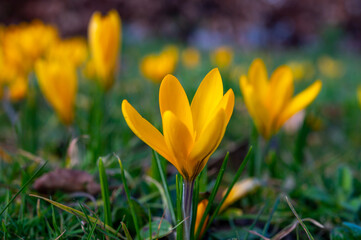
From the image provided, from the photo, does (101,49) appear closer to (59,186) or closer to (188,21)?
(59,186)

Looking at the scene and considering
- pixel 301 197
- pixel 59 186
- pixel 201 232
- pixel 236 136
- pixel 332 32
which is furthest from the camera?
pixel 332 32

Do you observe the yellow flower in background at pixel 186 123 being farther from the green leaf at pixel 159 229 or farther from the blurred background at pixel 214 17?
the blurred background at pixel 214 17

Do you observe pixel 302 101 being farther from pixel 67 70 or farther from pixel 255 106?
pixel 67 70

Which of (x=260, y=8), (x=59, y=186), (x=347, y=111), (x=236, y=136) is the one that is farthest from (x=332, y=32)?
(x=59, y=186)

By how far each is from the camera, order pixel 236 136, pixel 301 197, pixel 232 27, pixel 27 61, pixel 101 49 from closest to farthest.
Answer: pixel 301 197 → pixel 101 49 → pixel 27 61 → pixel 236 136 → pixel 232 27

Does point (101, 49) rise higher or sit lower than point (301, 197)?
higher

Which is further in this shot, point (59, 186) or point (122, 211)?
point (59, 186)

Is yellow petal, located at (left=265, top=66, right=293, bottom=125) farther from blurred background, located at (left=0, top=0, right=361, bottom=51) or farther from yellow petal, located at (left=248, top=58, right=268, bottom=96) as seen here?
blurred background, located at (left=0, top=0, right=361, bottom=51)
